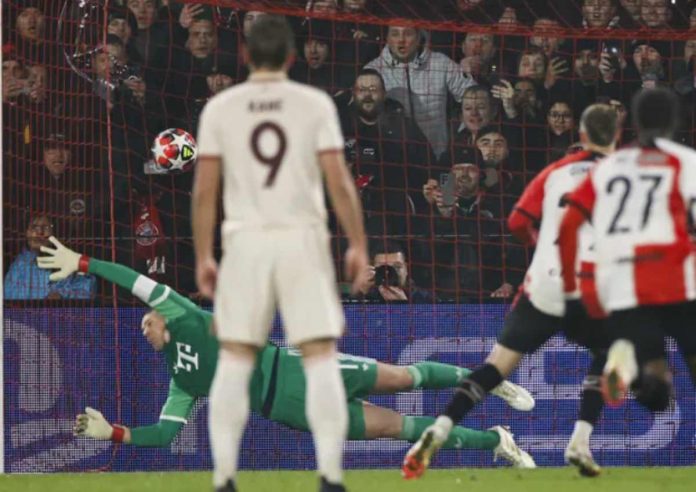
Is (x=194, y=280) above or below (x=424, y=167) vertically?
below

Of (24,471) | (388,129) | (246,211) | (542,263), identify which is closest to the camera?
(246,211)

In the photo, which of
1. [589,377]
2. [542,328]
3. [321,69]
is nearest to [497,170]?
[321,69]

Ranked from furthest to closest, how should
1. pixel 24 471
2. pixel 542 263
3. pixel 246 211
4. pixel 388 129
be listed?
pixel 388 129, pixel 24 471, pixel 542 263, pixel 246 211

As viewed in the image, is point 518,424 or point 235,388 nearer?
point 235,388

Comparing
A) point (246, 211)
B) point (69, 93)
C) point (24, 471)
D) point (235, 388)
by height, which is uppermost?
point (69, 93)

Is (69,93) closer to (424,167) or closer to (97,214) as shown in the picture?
(97,214)

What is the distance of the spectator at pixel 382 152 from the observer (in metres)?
11.0

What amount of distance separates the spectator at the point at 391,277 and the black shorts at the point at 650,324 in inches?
164

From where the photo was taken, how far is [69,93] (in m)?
10.8

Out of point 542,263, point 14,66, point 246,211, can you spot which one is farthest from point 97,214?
point 246,211

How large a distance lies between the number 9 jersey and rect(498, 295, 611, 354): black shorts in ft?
4.73

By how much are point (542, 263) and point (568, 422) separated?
2787 mm

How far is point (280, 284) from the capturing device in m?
6.03

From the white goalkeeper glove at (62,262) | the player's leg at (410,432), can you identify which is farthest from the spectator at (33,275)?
the player's leg at (410,432)
